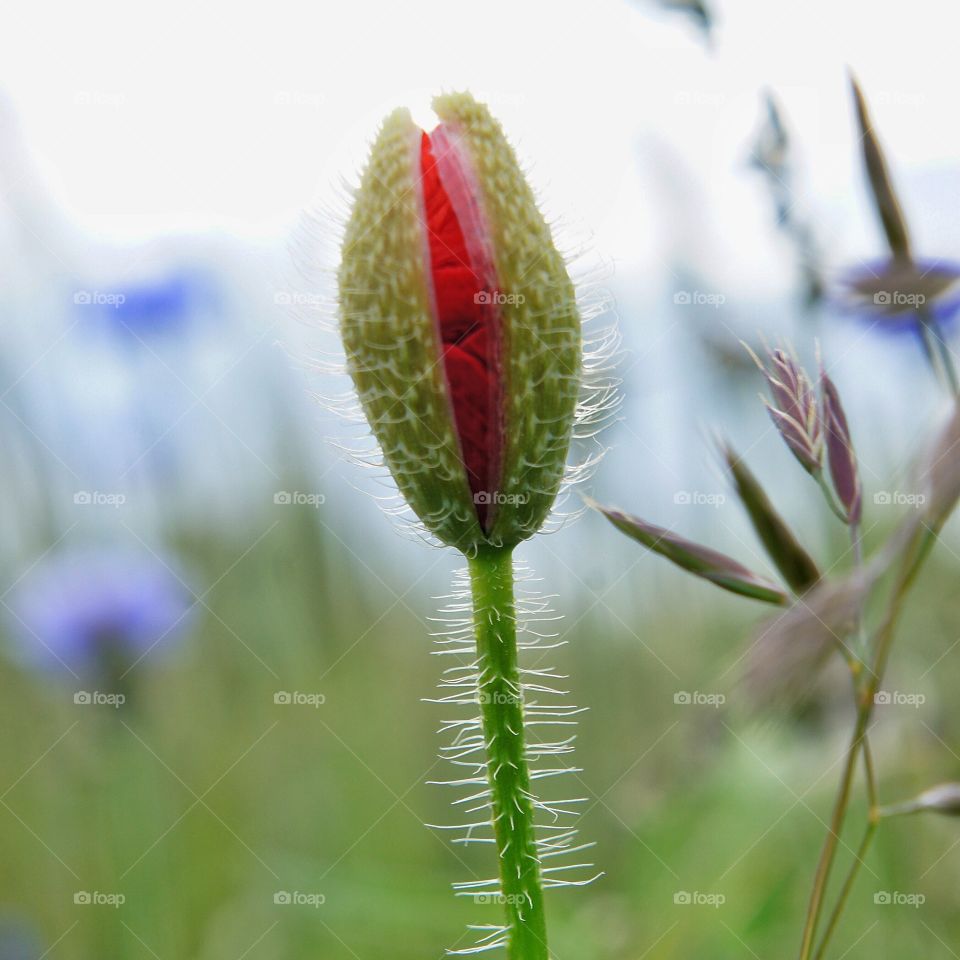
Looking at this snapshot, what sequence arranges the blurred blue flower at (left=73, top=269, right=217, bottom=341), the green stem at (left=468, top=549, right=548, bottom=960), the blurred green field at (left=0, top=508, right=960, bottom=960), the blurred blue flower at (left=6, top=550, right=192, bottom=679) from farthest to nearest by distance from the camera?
the blurred blue flower at (left=73, top=269, right=217, bottom=341)
the blurred blue flower at (left=6, top=550, right=192, bottom=679)
the blurred green field at (left=0, top=508, right=960, bottom=960)
the green stem at (left=468, top=549, right=548, bottom=960)

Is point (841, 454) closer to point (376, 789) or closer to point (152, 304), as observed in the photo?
point (376, 789)

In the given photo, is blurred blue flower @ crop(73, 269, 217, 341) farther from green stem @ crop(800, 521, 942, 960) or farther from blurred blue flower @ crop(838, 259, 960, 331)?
green stem @ crop(800, 521, 942, 960)

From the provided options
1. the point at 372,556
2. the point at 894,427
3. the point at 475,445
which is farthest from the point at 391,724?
the point at 475,445

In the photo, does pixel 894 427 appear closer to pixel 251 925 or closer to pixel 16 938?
pixel 251 925

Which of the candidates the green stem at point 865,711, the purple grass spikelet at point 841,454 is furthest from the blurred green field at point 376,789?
the purple grass spikelet at point 841,454

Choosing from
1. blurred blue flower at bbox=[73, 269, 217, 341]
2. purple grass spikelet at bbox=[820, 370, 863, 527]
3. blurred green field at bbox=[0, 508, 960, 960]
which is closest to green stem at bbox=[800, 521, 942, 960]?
purple grass spikelet at bbox=[820, 370, 863, 527]

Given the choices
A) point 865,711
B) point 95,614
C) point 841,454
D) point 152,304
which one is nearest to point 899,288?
point 841,454
